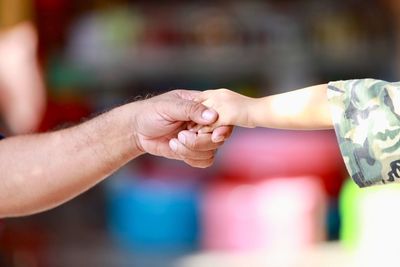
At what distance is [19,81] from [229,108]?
3727 millimetres

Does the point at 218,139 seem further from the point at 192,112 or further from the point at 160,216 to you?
the point at 160,216

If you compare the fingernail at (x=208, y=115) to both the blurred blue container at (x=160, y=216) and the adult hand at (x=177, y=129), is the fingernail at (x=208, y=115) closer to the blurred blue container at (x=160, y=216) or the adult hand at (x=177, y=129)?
the adult hand at (x=177, y=129)

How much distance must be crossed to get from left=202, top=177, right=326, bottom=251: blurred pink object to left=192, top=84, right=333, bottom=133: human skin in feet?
11.3

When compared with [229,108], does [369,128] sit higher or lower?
lower

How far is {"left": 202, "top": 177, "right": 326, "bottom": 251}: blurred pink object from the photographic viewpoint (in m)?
5.85

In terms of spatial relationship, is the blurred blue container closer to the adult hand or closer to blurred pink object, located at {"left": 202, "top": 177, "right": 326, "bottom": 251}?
blurred pink object, located at {"left": 202, "top": 177, "right": 326, "bottom": 251}

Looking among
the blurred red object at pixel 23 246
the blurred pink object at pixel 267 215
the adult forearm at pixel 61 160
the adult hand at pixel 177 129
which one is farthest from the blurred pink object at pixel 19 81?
the adult hand at pixel 177 129

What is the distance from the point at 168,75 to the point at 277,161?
0.91 metres

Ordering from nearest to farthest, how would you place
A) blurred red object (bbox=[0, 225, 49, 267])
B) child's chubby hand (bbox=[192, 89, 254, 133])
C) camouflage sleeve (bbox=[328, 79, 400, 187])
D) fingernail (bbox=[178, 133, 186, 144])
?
1. camouflage sleeve (bbox=[328, 79, 400, 187])
2. child's chubby hand (bbox=[192, 89, 254, 133])
3. fingernail (bbox=[178, 133, 186, 144])
4. blurred red object (bbox=[0, 225, 49, 267])

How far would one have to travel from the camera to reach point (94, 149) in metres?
2.71

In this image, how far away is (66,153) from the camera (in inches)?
108

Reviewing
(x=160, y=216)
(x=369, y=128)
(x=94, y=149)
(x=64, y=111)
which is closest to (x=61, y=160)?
(x=94, y=149)

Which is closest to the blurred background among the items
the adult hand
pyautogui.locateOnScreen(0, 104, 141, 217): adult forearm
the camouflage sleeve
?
pyautogui.locateOnScreen(0, 104, 141, 217): adult forearm

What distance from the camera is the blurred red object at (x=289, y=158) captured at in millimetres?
6152
